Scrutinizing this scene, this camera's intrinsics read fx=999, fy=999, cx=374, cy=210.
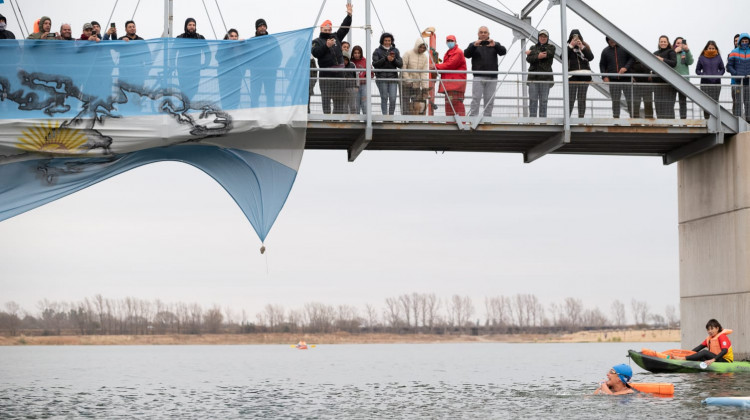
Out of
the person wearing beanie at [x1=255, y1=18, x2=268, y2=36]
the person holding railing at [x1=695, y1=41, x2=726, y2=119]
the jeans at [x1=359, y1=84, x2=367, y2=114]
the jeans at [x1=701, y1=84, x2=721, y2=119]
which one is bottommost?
the jeans at [x1=359, y1=84, x2=367, y2=114]

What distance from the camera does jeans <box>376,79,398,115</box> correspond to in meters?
25.0

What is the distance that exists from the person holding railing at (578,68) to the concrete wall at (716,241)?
4.38m

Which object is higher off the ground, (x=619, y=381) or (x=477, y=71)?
(x=477, y=71)

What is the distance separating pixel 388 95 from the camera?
25.0 metres

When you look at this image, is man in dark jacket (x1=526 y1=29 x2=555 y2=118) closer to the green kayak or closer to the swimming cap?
the swimming cap

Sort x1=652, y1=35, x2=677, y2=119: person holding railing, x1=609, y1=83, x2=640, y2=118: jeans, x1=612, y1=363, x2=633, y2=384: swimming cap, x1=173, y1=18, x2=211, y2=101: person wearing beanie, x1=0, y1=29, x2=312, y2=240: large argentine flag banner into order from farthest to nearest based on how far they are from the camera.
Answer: x1=652, y1=35, x2=677, y2=119: person holding railing, x1=609, y1=83, x2=640, y2=118: jeans, x1=612, y1=363, x2=633, y2=384: swimming cap, x1=173, y1=18, x2=211, y2=101: person wearing beanie, x1=0, y1=29, x2=312, y2=240: large argentine flag banner

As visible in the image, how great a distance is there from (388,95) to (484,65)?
2.59 m

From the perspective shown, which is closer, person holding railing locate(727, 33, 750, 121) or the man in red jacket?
the man in red jacket

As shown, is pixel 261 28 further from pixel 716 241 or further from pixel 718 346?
pixel 718 346

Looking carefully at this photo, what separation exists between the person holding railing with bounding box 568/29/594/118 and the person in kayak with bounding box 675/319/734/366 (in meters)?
6.71

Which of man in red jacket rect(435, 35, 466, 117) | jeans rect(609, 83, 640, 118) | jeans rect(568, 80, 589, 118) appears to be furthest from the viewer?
jeans rect(609, 83, 640, 118)

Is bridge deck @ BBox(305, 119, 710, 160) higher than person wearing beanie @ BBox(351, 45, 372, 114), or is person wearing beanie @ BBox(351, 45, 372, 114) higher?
person wearing beanie @ BBox(351, 45, 372, 114)

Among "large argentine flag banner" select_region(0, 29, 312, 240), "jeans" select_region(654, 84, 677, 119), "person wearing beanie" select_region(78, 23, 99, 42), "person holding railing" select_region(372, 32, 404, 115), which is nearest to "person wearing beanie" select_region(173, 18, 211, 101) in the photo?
"large argentine flag banner" select_region(0, 29, 312, 240)

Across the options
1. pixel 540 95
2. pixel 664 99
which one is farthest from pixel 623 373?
pixel 664 99
